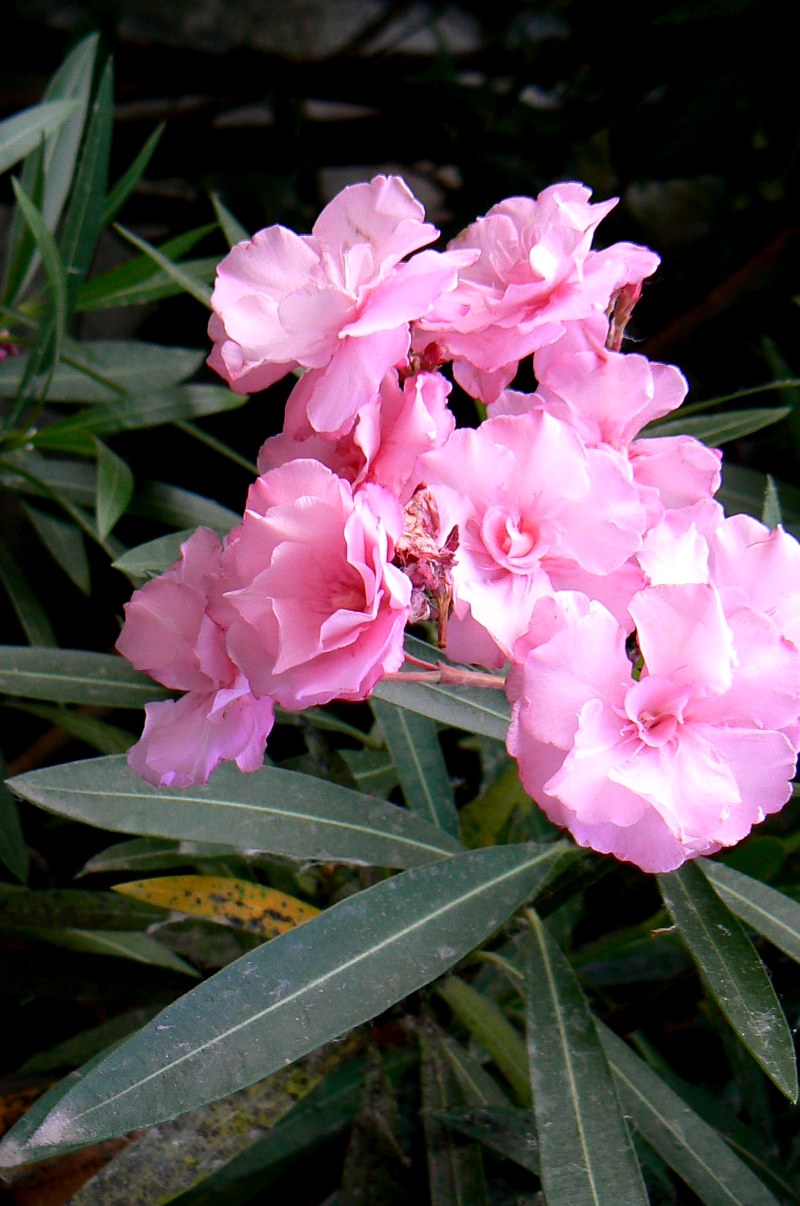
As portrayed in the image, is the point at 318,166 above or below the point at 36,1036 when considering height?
above

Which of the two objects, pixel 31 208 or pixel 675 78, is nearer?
pixel 31 208

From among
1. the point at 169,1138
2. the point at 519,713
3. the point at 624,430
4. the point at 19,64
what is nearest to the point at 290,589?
the point at 519,713

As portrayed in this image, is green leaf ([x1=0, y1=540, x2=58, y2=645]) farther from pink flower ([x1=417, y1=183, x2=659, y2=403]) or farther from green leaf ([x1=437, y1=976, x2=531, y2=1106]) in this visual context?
pink flower ([x1=417, y1=183, x2=659, y2=403])

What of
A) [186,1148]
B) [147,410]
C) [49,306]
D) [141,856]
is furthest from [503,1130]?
[49,306]

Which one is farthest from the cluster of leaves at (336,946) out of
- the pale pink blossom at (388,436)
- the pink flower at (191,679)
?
the pale pink blossom at (388,436)

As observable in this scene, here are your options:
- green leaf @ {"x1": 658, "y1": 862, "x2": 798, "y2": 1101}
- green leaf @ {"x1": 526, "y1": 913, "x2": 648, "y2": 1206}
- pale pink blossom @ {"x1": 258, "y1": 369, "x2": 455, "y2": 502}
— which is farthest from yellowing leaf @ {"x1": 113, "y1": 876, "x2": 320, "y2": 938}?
pale pink blossom @ {"x1": 258, "y1": 369, "x2": 455, "y2": 502}

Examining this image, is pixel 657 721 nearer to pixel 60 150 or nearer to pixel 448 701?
pixel 448 701

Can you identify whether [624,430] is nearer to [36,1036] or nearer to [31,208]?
[31,208]
